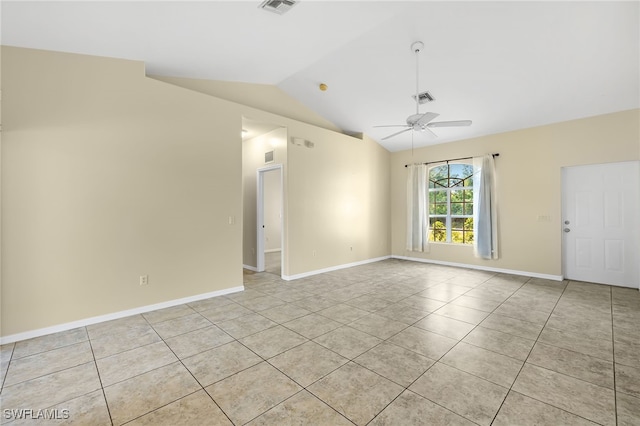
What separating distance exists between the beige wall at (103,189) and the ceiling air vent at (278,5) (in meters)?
1.75

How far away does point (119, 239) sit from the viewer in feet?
11.0

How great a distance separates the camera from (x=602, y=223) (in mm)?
4715

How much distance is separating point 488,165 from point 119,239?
652 cm

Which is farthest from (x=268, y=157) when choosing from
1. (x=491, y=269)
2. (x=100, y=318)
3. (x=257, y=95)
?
(x=491, y=269)

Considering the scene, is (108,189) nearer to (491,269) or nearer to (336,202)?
(336,202)

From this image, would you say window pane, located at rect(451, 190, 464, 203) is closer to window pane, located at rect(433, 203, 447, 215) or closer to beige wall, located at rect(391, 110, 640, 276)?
window pane, located at rect(433, 203, 447, 215)

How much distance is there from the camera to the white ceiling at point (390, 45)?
2789mm

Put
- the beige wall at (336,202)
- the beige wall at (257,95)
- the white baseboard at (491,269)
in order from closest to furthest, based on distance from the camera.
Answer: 1. the beige wall at (257,95)
2. the white baseboard at (491,269)
3. the beige wall at (336,202)

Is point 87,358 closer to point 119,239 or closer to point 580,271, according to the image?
point 119,239

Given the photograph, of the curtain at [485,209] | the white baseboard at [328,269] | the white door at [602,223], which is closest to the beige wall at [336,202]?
the white baseboard at [328,269]

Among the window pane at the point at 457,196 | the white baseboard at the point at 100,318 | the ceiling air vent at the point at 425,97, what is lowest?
the white baseboard at the point at 100,318

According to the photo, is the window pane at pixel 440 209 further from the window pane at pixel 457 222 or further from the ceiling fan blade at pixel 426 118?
the ceiling fan blade at pixel 426 118

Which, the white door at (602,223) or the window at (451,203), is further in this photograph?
the window at (451,203)

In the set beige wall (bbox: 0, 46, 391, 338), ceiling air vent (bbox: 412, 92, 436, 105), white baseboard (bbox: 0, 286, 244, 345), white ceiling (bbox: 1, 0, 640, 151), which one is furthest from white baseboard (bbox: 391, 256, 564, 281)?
white baseboard (bbox: 0, 286, 244, 345)
